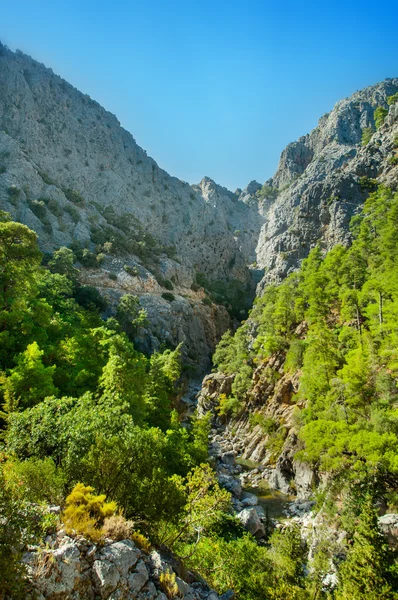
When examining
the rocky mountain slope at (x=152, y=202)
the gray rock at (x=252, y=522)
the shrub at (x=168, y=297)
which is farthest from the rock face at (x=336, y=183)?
the gray rock at (x=252, y=522)

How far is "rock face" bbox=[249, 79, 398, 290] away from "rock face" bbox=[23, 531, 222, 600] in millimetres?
71896

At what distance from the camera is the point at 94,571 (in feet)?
26.7

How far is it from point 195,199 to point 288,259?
5606cm

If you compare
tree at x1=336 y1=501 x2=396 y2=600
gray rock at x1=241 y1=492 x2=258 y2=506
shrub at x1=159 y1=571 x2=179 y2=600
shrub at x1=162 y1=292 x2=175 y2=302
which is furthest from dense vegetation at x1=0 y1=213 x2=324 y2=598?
shrub at x1=162 y1=292 x2=175 y2=302

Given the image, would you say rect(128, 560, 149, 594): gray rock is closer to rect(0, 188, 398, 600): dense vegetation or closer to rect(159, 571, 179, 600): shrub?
rect(159, 571, 179, 600): shrub

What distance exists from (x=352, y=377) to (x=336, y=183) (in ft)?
214

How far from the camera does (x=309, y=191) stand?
8481cm

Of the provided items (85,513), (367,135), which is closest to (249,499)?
(85,513)

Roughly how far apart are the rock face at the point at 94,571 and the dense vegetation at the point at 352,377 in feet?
28.4

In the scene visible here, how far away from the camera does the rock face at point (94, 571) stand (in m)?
7.45

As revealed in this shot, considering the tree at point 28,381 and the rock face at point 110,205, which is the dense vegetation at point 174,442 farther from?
the rock face at point 110,205

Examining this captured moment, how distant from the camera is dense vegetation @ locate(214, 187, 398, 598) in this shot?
15824 millimetres

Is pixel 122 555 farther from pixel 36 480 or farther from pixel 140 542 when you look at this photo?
pixel 36 480

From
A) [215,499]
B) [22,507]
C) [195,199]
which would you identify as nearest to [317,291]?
[215,499]
